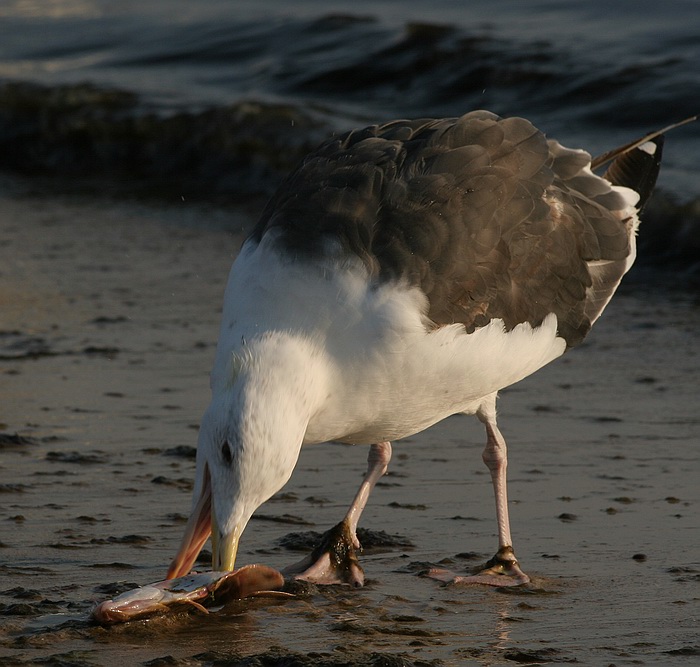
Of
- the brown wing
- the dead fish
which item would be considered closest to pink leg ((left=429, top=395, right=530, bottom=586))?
the brown wing

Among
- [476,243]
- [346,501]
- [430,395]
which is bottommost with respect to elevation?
[346,501]

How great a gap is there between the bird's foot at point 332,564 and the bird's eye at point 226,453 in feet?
2.47

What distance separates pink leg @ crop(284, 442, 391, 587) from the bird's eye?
2.47 ft

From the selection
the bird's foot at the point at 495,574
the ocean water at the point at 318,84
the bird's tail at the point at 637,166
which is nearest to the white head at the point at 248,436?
the bird's foot at the point at 495,574

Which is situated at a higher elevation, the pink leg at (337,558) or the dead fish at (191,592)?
the dead fish at (191,592)

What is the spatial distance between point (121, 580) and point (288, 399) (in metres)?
0.93

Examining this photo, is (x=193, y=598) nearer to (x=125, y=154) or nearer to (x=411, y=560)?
(x=411, y=560)

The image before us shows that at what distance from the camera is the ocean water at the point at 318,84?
1315 cm

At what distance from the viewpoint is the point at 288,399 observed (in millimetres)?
4551

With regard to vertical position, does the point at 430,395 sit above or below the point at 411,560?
above

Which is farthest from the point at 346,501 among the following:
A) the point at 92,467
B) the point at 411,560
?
the point at 92,467

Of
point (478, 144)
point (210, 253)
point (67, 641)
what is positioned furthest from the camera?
point (210, 253)

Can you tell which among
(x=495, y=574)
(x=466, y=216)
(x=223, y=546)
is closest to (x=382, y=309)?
(x=466, y=216)

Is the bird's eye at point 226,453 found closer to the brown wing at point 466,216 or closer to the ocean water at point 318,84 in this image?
the brown wing at point 466,216
